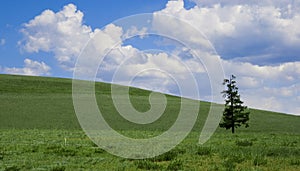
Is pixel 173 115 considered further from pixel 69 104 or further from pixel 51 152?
pixel 51 152

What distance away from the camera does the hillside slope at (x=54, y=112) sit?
48.2m

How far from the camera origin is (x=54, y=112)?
5831cm

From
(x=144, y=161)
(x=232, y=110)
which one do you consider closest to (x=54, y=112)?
(x=232, y=110)

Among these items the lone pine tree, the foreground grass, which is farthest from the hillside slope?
the foreground grass

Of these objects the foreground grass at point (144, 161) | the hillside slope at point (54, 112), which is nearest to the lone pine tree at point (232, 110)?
the hillside slope at point (54, 112)

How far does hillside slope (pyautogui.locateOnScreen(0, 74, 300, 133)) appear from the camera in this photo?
48.2 metres

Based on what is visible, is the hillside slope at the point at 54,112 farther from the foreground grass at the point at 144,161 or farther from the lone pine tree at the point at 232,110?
the foreground grass at the point at 144,161

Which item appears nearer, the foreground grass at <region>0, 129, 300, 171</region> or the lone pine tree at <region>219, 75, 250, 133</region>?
the foreground grass at <region>0, 129, 300, 171</region>

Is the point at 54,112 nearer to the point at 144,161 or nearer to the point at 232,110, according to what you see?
the point at 232,110

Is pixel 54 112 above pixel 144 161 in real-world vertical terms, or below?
Answer: above

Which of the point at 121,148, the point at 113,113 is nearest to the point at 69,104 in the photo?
the point at 113,113

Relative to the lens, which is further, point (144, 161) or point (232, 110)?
point (232, 110)

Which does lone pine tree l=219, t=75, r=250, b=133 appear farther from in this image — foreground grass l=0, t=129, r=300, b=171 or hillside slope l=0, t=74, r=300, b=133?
foreground grass l=0, t=129, r=300, b=171

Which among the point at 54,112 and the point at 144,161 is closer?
the point at 144,161
